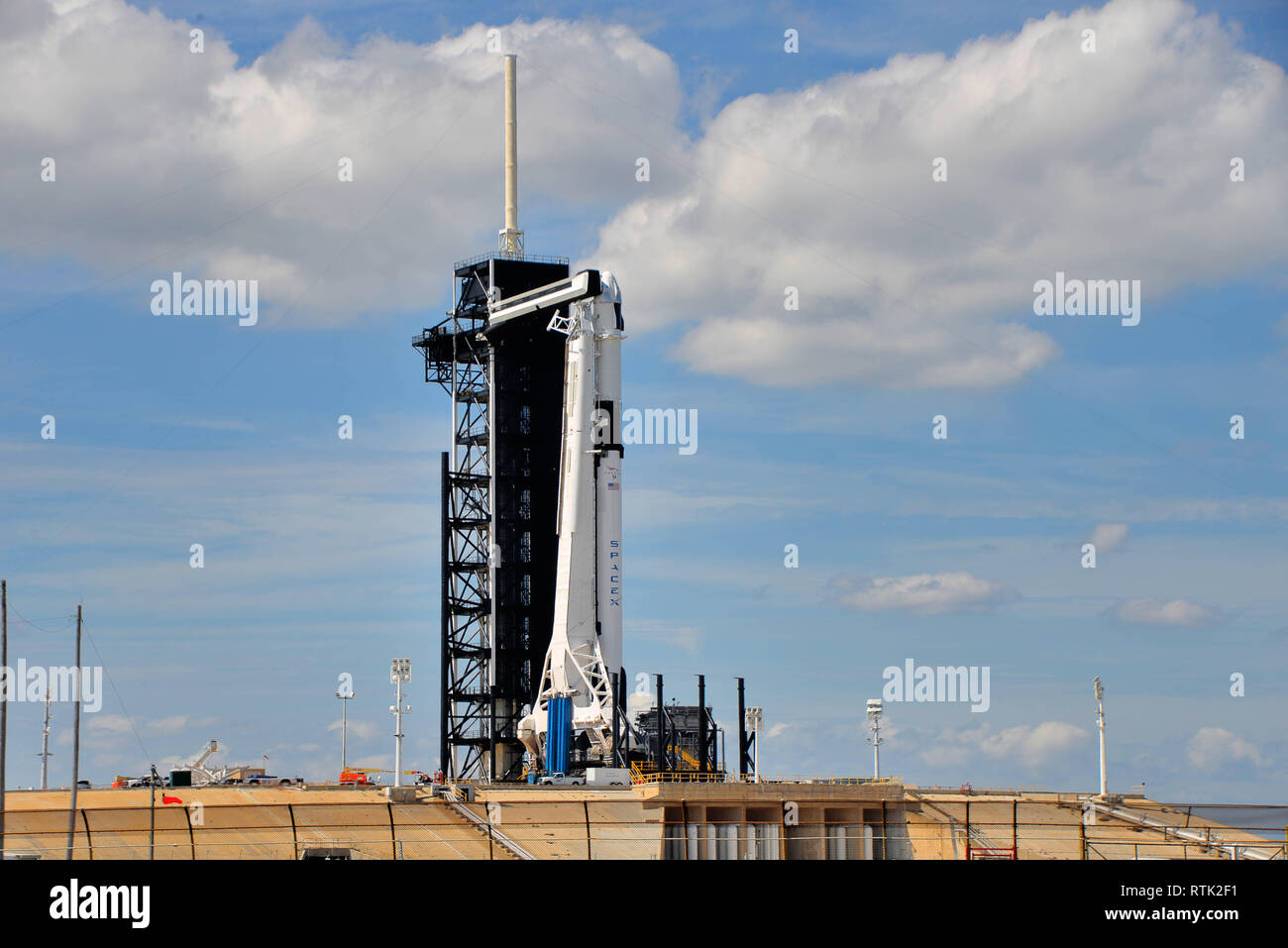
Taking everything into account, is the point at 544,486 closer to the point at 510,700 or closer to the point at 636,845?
the point at 510,700

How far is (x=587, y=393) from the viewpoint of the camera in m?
92.9

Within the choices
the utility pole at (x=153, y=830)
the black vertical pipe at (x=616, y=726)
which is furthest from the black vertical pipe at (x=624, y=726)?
the utility pole at (x=153, y=830)

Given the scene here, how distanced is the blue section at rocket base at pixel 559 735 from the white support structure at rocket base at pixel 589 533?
1348 millimetres

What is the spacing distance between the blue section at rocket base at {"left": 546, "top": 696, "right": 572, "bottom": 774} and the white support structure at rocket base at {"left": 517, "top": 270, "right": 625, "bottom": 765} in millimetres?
1348

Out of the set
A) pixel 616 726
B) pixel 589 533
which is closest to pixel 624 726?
pixel 616 726

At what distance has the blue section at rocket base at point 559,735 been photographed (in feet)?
284

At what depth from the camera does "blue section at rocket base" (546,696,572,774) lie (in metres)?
86.6

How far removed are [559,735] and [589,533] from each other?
12.7 metres

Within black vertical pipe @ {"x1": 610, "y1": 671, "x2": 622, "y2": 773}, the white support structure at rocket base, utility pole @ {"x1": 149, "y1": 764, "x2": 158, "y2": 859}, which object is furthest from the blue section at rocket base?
utility pole @ {"x1": 149, "y1": 764, "x2": 158, "y2": 859}

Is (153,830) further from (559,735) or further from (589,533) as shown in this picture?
(589,533)

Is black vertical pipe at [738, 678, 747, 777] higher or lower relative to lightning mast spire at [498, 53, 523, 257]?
lower

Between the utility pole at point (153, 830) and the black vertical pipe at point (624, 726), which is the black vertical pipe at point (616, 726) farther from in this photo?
the utility pole at point (153, 830)

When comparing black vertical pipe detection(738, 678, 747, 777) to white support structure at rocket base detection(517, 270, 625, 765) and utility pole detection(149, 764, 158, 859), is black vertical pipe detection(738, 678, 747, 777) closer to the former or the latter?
white support structure at rocket base detection(517, 270, 625, 765)
